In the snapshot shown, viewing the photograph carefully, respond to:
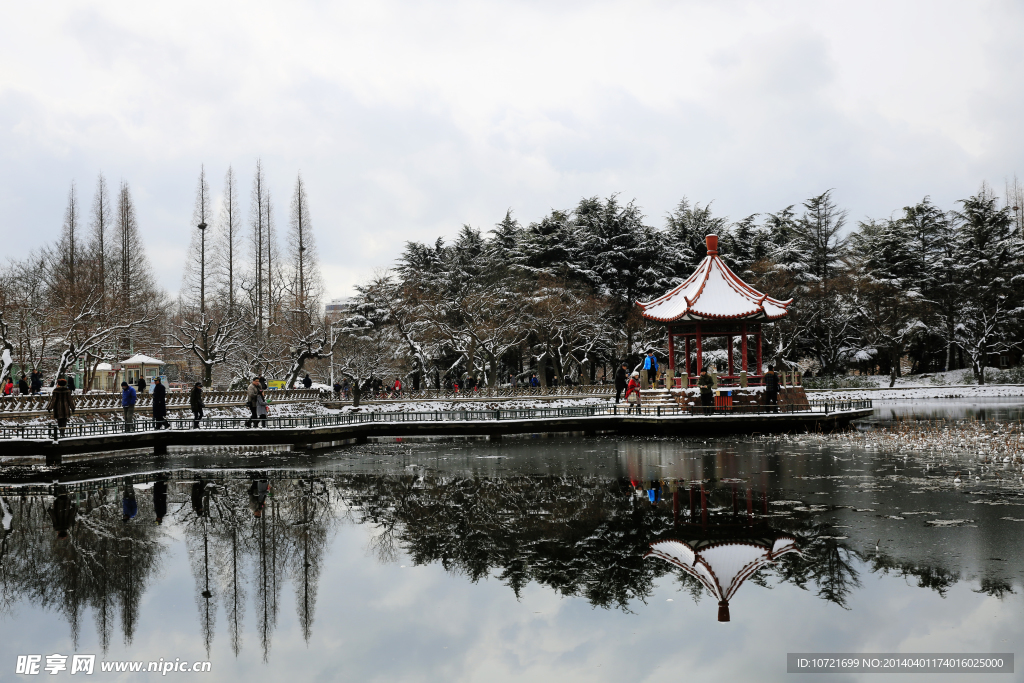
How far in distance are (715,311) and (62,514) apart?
21.8 meters

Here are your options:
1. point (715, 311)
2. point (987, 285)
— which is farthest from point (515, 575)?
point (987, 285)

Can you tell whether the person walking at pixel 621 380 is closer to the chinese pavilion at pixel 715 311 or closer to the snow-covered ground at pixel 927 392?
the chinese pavilion at pixel 715 311

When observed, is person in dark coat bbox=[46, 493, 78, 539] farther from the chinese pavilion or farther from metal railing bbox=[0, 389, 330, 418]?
the chinese pavilion

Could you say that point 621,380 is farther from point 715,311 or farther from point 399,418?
point 399,418

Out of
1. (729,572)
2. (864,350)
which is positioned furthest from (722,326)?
(864,350)

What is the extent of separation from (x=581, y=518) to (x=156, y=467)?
10987 millimetres

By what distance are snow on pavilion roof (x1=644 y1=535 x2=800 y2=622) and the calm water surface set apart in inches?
1.6

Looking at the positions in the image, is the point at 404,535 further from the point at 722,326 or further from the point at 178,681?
the point at 722,326

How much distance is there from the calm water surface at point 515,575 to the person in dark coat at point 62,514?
0.05m

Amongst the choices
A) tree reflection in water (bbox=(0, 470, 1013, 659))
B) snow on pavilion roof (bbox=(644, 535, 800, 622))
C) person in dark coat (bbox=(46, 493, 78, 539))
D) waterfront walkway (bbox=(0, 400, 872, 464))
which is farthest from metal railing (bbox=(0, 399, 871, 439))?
snow on pavilion roof (bbox=(644, 535, 800, 622))

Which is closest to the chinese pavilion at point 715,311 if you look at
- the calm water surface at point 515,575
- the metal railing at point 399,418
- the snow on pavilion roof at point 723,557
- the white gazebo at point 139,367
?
the metal railing at point 399,418

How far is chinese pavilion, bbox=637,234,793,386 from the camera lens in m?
27.8

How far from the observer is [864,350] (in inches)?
2061

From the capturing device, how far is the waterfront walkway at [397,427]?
1911 cm
